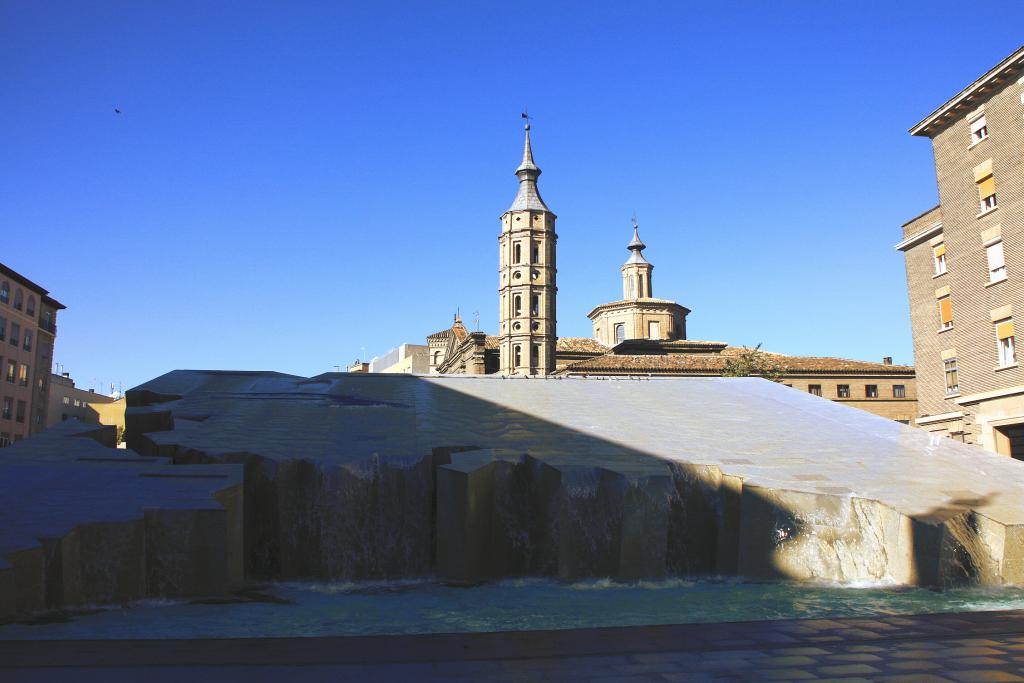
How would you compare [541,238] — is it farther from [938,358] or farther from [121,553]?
[121,553]

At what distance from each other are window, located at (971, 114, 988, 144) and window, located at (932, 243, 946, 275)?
13.6 ft

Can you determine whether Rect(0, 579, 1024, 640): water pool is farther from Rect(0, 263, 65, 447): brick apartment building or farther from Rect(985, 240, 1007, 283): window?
Rect(0, 263, 65, 447): brick apartment building

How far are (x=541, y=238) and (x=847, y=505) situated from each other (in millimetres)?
57539

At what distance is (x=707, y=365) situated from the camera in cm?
5712

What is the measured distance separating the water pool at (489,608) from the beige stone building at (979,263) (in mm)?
20526

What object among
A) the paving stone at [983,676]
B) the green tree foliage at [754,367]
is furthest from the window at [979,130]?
the paving stone at [983,676]

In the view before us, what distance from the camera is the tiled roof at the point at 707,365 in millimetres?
55031

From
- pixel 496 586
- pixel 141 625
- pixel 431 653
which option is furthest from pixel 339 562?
pixel 431 653

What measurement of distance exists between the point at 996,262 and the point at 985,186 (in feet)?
8.09

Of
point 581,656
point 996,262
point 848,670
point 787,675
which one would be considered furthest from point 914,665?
point 996,262

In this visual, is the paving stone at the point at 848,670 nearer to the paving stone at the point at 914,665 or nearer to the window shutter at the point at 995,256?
the paving stone at the point at 914,665

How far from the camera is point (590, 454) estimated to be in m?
10.2

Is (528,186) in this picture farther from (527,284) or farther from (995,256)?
(995,256)

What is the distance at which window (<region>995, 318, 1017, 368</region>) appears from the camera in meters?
25.2
